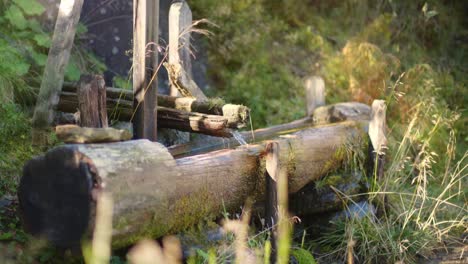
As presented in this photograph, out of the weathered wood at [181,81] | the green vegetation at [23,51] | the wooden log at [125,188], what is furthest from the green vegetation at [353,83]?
the weathered wood at [181,81]

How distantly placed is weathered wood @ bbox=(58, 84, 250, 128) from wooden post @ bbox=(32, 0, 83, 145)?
24cm

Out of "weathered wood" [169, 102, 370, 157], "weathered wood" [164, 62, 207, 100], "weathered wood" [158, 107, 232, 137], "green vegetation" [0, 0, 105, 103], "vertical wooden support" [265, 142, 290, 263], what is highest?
"green vegetation" [0, 0, 105, 103]

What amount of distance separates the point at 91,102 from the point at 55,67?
1.44 metres

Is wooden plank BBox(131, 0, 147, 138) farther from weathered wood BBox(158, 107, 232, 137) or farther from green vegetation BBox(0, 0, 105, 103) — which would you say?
green vegetation BBox(0, 0, 105, 103)

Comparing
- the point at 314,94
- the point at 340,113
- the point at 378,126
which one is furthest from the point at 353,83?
the point at 378,126

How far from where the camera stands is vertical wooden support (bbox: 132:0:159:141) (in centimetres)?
510

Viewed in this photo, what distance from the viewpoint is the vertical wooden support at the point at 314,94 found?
7539 mm

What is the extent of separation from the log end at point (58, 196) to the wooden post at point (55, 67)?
1.73 meters

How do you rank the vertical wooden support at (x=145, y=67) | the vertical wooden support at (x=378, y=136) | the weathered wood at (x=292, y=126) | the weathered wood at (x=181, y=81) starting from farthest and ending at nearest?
the vertical wooden support at (x=378, y=136) → the weathered wood at (x=181, y=81) → the weathered wood at (x=292, y=126) → the vertical wooden support at (x=145, y=67)

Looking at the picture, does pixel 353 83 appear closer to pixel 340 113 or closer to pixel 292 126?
pixel 340 113

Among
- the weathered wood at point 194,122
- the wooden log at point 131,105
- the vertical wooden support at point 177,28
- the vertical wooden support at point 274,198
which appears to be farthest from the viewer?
the vertical wooden support at point 177,28

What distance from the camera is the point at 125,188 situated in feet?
12.4

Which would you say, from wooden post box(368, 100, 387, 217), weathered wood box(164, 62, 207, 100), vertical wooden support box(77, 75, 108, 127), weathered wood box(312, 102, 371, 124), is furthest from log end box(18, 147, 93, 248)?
weathered wood box(312, 102, 371, 124)

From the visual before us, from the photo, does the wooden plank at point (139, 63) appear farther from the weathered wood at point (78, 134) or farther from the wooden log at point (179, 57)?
the weathered wood at point (78, 134)
